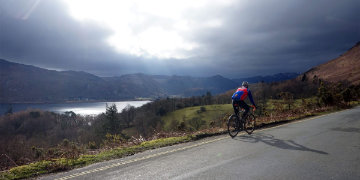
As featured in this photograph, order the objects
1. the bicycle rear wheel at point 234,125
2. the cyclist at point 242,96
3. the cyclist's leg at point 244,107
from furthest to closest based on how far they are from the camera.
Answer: the cyclist's leg at point 244,107
the bicycle rear wheel at point 234,125
the cyclist at point 242,96

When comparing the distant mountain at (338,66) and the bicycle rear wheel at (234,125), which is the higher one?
the distant mountain at (338,66)

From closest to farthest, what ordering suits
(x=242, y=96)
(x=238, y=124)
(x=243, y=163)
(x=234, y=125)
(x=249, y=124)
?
(x=243, y=163)
(x=242, y=96)
(x=234, y=125)
(x=238, y=124)
(x=249, y=124)

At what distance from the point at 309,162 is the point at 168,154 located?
4.01 meters

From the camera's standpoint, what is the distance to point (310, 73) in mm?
167750

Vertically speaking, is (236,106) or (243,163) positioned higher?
(236,106)

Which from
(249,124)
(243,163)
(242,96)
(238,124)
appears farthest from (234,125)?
(243,163)

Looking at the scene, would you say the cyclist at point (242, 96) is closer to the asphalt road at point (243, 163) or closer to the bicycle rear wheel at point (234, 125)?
the bicycle rear wheel at point (234, 125)

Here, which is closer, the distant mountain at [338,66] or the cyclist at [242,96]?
the cyclist at [242,96]

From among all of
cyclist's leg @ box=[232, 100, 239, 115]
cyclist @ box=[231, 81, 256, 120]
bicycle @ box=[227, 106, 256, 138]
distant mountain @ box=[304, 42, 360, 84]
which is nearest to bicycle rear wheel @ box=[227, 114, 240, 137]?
bicycle @ box=[227, 106, 256, 138]

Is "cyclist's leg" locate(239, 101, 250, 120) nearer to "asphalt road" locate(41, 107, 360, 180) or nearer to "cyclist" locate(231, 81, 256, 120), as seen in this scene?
"cyclist" locate(231, 81, 256, 120)

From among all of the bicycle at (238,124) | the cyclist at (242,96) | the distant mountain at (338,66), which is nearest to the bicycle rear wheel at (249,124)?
the bicycle at (238,124)

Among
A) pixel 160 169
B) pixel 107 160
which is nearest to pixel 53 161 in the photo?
pixel 107 160

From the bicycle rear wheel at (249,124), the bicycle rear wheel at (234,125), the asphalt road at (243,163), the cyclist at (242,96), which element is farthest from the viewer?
the bicycle rear wheel at (249,124)

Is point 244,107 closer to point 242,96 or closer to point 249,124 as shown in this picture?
point 242,96
